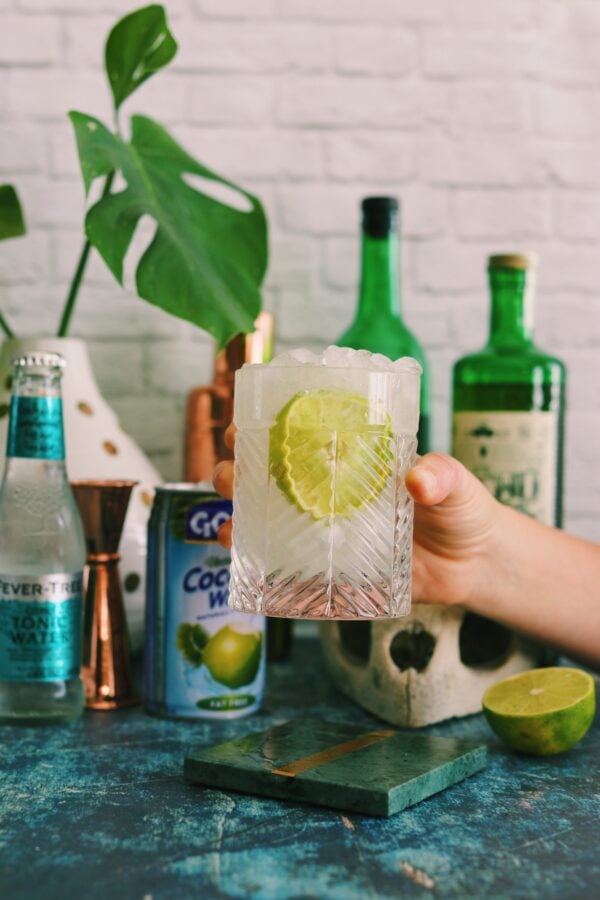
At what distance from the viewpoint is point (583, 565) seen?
1161 mm

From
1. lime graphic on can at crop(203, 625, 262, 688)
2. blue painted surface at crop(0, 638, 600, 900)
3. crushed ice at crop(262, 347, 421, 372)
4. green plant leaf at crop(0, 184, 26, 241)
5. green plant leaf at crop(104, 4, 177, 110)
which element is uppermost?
green plant leaf at crop(104, 4, 177, 110)

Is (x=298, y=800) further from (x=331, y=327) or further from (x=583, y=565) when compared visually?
(x=331, y=327)

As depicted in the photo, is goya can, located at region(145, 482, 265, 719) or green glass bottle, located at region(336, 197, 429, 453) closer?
goya can, located at region(145, 482, 265, 719)

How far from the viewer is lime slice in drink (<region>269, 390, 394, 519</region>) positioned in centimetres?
80

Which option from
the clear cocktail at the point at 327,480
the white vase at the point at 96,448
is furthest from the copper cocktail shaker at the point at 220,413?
the clear cocktail at the point at 327,480

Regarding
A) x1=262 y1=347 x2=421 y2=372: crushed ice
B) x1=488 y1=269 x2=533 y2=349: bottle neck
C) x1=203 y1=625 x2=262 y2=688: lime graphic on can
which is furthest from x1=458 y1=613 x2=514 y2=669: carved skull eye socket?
x1=262 y1=347 x2=421 y2=372: crushed ice

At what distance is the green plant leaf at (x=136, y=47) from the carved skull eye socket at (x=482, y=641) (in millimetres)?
787

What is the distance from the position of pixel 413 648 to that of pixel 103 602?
358 mm

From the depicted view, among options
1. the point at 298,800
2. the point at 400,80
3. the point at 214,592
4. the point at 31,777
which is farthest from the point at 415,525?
the point at 400,80

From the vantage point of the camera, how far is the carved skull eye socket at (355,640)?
1.19 metres

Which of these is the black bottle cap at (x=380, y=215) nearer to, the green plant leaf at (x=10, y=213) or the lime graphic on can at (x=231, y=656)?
the green plant leaf at (x=10, y=213)

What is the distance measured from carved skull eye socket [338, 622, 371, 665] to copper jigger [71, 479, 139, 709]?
253 mm

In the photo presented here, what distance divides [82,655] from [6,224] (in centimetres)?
55

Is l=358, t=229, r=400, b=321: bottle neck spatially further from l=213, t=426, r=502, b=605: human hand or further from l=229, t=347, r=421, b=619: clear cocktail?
l=229, t=347, r=421, b=619: clear cocktail
